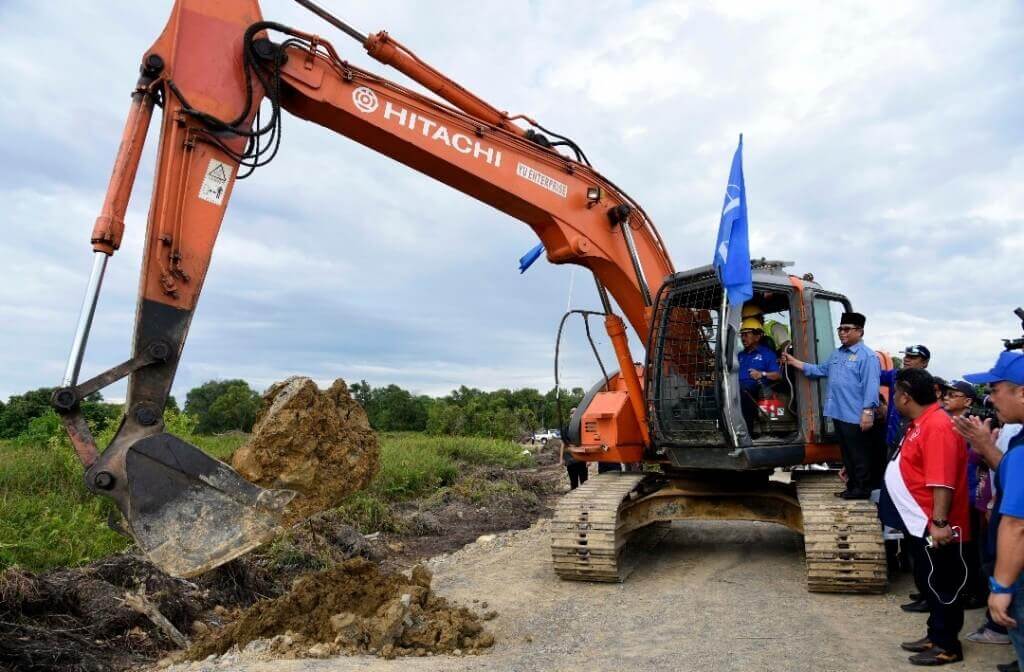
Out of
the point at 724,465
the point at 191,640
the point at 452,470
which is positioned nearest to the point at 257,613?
the point at 191,640

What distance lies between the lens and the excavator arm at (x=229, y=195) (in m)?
4.52

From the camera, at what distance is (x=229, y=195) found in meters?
5.34

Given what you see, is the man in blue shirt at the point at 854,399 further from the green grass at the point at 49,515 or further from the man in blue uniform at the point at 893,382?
the green grass at the point at 49,515

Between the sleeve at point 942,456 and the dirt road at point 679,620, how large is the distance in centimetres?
104

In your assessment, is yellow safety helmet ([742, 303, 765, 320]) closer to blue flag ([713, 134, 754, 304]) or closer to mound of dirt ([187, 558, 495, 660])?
blue flag ([713, 134, 754, 304])

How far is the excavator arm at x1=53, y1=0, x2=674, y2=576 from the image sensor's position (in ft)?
14.8

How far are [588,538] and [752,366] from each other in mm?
1998

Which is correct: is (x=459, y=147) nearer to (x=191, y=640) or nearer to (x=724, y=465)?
(x=724, y=465)

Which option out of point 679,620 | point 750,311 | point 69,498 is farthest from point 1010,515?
point 69,498

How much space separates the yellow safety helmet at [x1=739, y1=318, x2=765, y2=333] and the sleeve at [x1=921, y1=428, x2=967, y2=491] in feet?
8.12

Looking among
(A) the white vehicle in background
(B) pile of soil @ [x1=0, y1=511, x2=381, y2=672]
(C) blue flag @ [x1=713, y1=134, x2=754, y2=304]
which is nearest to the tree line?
(A) the white vehicle in background

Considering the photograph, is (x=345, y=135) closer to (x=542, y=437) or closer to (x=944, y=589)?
(x=944, y=589)

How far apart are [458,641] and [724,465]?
8.91 ft


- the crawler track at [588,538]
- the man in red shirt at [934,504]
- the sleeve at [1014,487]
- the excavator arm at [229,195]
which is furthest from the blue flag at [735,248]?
the sleeve at [1014,487]
